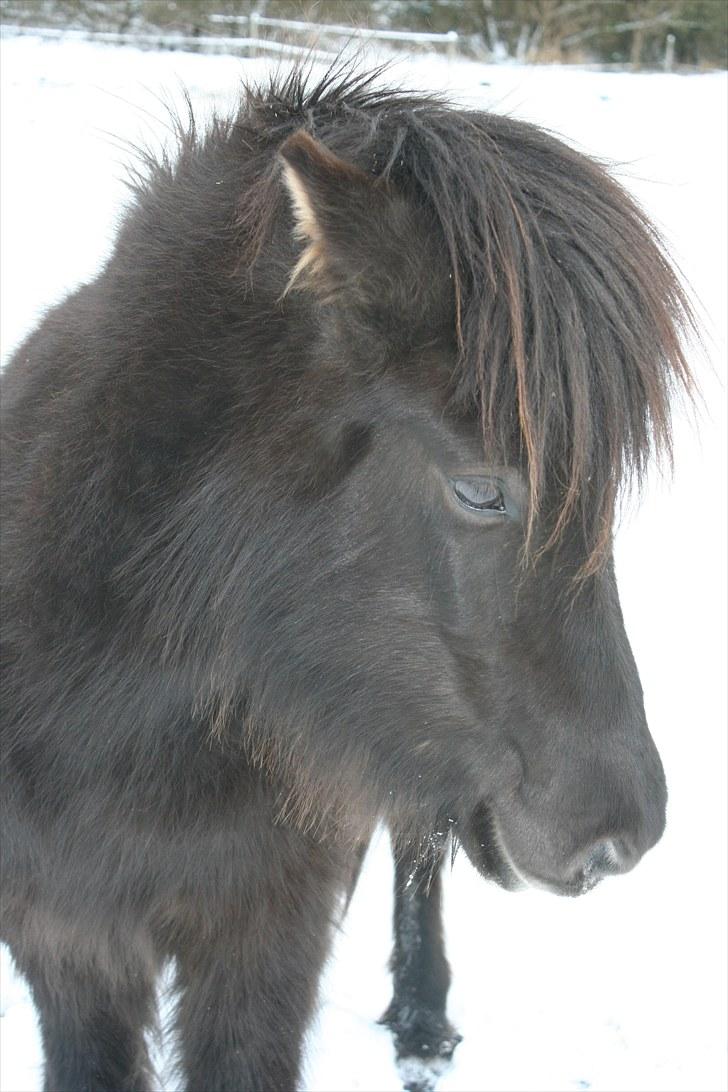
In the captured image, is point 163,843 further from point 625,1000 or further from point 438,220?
point 625,1000

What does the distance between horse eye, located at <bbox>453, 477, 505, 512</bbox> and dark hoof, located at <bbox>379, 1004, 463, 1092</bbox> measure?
250 cm

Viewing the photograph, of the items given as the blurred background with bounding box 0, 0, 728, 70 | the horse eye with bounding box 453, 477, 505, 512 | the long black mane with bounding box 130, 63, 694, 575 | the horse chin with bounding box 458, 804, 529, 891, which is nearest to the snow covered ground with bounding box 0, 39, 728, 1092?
the long black mane with bounding box 130, 63, 694, 575

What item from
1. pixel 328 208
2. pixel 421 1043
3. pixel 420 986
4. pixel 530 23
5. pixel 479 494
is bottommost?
pixel 421 1043

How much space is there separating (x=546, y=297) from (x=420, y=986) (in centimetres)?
273

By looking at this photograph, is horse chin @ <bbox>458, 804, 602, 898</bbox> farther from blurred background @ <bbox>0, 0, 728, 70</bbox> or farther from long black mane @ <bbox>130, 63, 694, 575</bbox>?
blurred background @ <bbox>0, 0, 728, 70</bbox>

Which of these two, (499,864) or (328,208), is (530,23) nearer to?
(328,208)

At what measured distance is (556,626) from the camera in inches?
77.2

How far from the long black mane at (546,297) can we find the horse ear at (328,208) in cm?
8

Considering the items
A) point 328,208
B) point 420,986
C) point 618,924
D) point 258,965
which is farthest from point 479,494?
point 618,924

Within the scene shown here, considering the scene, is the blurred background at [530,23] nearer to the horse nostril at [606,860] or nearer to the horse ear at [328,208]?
the horse ear at [328,208]

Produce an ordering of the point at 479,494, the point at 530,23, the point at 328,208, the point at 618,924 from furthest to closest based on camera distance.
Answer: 1. the point at 530,23
2. the point at 618,924
3. the point at 479,494
4. the point at 328,208

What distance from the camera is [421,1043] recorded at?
3781 millimetres

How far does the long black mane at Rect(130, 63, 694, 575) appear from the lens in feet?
6.23

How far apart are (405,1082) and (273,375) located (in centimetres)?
263
